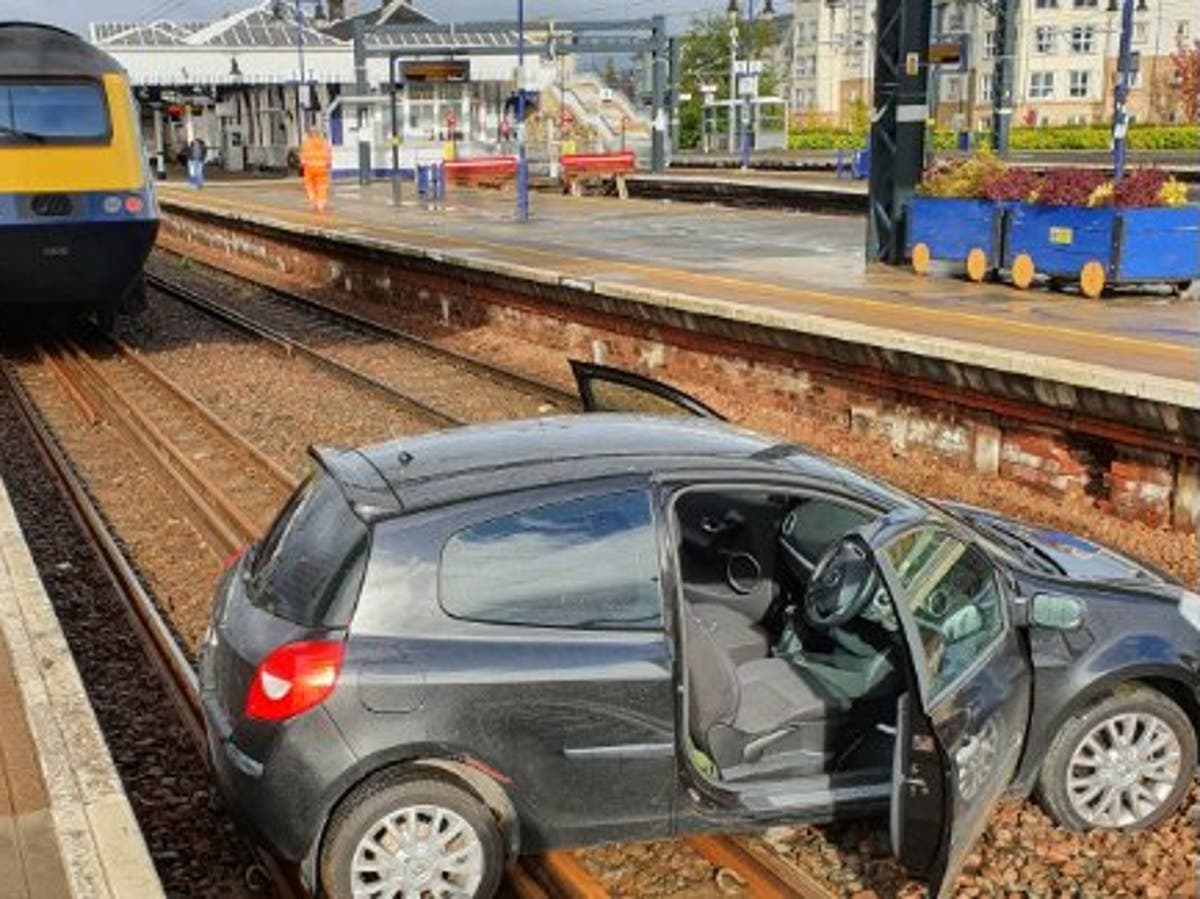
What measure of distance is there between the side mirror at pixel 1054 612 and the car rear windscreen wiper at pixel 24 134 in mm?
12734

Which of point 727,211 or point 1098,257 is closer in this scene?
point 1098,257

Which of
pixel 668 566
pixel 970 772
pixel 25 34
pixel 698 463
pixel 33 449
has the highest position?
pixel 25 34

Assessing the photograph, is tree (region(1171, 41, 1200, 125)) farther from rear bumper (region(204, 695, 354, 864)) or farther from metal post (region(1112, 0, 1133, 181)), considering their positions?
rear bumper (region(204, 695, 354, 864))

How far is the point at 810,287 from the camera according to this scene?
50.2ft

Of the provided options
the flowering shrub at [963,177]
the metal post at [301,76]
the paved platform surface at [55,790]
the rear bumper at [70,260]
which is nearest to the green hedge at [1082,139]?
the metal post at [301,76]

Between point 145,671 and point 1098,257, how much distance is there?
1088cm

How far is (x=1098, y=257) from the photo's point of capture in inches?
558

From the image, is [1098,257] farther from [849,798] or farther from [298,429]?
[849,798]

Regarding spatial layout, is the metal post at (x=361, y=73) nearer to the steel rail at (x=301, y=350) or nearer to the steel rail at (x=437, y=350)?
the steel rail at (x=301, y=350)

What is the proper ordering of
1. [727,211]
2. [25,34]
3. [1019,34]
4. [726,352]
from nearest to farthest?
[726,352] → [25,34] → [727,211] → [1019,34]

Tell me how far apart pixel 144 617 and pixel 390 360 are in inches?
350

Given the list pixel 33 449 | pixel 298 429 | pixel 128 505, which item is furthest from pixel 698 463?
pixel 33 449

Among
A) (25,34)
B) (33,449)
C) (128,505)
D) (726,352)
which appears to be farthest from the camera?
(25,34)

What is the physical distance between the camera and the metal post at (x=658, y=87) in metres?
45.5
